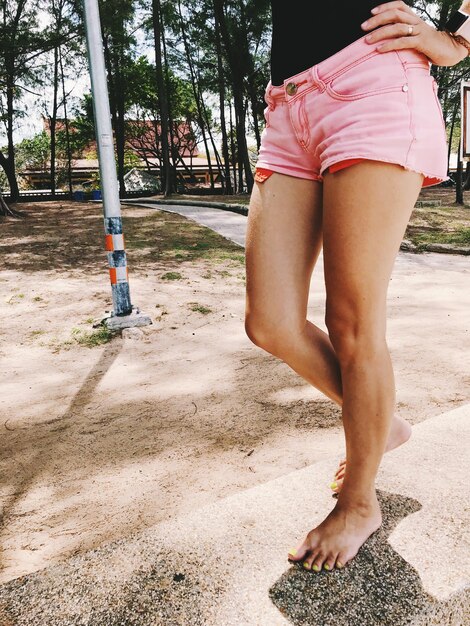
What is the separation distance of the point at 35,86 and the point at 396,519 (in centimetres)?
1902

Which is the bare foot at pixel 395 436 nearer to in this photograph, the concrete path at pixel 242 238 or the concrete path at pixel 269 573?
the concrete path at pixel 269 573

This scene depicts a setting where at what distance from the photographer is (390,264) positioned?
1.23 meters

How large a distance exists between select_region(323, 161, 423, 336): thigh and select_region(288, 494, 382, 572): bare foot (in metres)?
0.50

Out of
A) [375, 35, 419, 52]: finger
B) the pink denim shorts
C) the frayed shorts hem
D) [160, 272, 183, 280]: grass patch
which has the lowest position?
[160, 272, 183, 280]: grass patch

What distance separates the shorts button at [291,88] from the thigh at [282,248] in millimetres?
202

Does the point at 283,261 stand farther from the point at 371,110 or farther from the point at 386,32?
the point at 386,32

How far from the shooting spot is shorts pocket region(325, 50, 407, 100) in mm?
1137

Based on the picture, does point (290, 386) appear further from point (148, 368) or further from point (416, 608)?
point (416, 608)

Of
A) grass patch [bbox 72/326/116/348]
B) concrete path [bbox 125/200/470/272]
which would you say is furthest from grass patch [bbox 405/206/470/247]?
grass patch [bbox 72/326/116/348]

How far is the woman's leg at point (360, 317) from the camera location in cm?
116

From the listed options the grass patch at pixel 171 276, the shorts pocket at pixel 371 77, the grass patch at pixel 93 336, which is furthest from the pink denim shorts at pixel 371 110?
the grass patch at pixel 171 276

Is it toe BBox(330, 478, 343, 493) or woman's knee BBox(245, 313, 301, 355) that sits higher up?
woman's knee BBox(245, 313, 301, 355)

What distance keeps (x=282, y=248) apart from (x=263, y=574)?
83 centimetres

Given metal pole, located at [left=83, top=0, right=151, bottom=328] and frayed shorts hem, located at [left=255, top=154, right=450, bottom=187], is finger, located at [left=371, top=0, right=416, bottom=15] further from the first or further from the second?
metal pole, located at [left=83, top=0, right=151, bottom=328]
